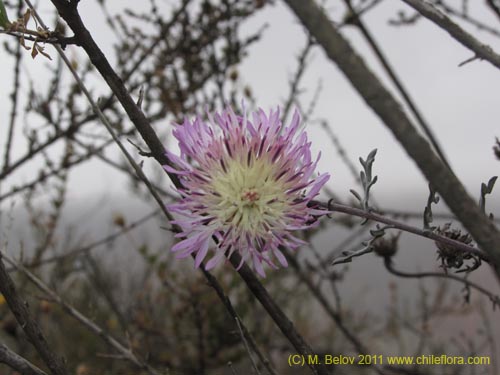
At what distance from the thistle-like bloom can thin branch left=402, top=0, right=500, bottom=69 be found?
0.20 metres

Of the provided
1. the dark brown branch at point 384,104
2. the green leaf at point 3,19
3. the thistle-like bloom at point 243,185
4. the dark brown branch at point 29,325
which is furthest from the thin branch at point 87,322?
the dark brown branch at point 384,104

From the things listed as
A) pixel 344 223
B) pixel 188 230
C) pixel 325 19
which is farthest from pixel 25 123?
pixel 325 19

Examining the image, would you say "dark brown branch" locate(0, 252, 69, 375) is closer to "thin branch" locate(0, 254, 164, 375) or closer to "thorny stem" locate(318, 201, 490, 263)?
"thin branch" locate(0, 254, 164, 375)

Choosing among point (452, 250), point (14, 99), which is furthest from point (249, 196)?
point (14, 99)

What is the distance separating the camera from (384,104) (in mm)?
312

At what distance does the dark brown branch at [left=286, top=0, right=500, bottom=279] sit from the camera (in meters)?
0.30

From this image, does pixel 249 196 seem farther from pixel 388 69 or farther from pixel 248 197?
pixel 388 69

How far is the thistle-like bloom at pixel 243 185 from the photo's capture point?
2.09ft

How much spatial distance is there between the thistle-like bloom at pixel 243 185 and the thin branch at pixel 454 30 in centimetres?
20

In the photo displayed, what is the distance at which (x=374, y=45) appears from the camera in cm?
87

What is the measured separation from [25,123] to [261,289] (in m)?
1.34

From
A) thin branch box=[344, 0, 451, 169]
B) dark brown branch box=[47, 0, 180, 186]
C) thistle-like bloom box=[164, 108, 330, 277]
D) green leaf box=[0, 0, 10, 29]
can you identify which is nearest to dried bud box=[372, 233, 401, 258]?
thin branch box=[344, 0, 451, 169]

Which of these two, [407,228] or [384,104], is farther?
[407,228]

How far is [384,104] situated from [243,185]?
0.39 metres
